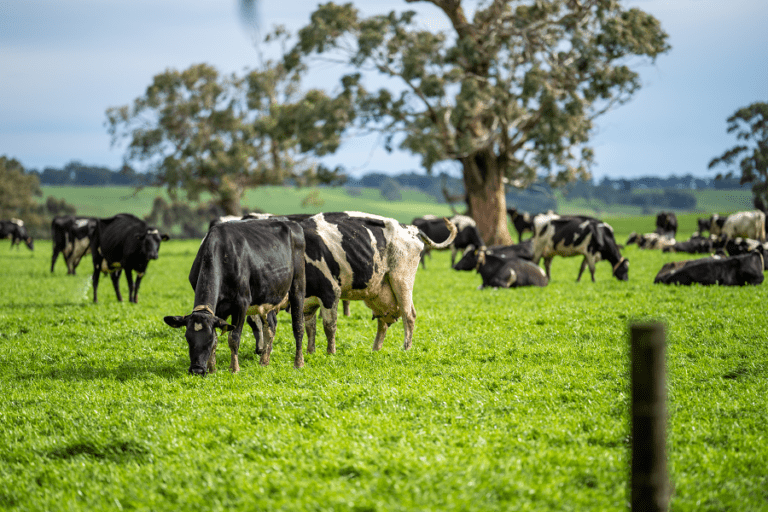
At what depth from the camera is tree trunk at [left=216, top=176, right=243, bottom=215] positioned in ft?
155

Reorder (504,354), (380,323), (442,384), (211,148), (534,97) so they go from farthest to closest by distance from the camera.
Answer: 1. (211,148)
2. (534,97)
3. (380,323)
4. (504,354)
5. (442,384)

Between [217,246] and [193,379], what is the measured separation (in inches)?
70.2

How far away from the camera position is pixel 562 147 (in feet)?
113

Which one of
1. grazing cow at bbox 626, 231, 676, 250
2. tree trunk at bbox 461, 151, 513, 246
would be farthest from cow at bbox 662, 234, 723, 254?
tree trunk at bbox 461, 151, 513, 246

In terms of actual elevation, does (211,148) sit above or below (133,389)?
above

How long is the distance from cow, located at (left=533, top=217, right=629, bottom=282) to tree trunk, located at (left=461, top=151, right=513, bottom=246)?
1500 centimetres

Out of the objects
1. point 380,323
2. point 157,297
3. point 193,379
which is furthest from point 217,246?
point 157,297

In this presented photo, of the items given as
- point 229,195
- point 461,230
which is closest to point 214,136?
point 229,195

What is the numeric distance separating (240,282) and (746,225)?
3205 centimetres

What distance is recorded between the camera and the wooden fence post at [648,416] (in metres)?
3.79

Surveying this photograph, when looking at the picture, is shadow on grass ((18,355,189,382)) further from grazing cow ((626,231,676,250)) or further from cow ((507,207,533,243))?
cow ((507,207,533,243))

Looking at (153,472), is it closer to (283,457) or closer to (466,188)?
(283,457)

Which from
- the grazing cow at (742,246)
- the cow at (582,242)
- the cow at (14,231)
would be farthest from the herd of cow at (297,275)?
the cow at (14,231)

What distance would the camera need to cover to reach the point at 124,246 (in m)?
15.9
